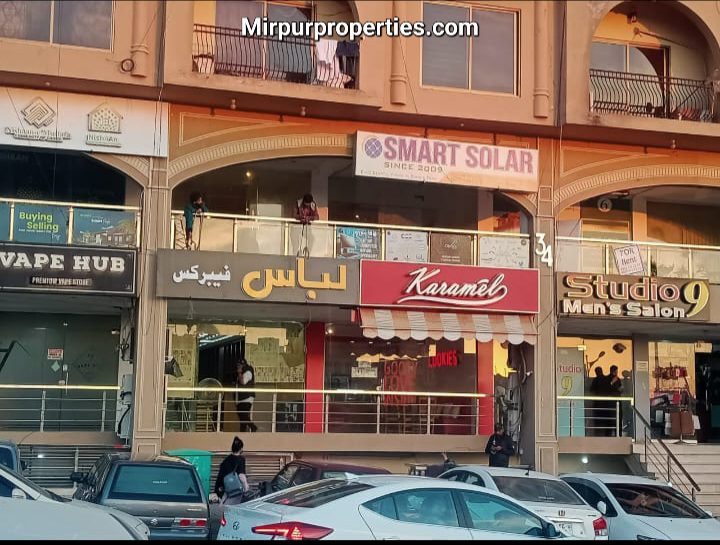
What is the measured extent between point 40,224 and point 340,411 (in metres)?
7.78

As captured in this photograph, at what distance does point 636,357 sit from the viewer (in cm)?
2627

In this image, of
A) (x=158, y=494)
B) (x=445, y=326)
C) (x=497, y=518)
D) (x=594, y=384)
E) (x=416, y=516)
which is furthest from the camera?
(x=594, y=384)

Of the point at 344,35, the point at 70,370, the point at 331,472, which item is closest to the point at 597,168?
the point at 344,35

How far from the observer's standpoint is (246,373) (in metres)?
22.4

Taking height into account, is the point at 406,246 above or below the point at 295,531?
above

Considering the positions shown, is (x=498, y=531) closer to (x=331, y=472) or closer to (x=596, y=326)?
(x=331, y=472)

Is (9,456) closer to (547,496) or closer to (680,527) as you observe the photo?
(547,496)

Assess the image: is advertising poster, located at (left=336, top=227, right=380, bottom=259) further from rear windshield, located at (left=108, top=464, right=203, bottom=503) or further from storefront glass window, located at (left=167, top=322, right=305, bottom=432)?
rear windshield, located at (left=108, top=464, right=203, bottom=503)

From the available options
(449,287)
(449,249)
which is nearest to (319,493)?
(449,287)

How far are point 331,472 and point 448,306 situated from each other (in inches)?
288

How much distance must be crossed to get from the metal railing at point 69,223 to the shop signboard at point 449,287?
4810 millimetres

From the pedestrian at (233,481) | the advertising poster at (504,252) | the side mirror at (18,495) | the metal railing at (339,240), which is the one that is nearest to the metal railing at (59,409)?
the metal railing at (339,240)

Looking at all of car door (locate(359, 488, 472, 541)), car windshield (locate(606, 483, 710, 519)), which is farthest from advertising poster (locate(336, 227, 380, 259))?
car door (locate(359, 488, 472, 541))

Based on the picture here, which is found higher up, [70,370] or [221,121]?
[221,121]
